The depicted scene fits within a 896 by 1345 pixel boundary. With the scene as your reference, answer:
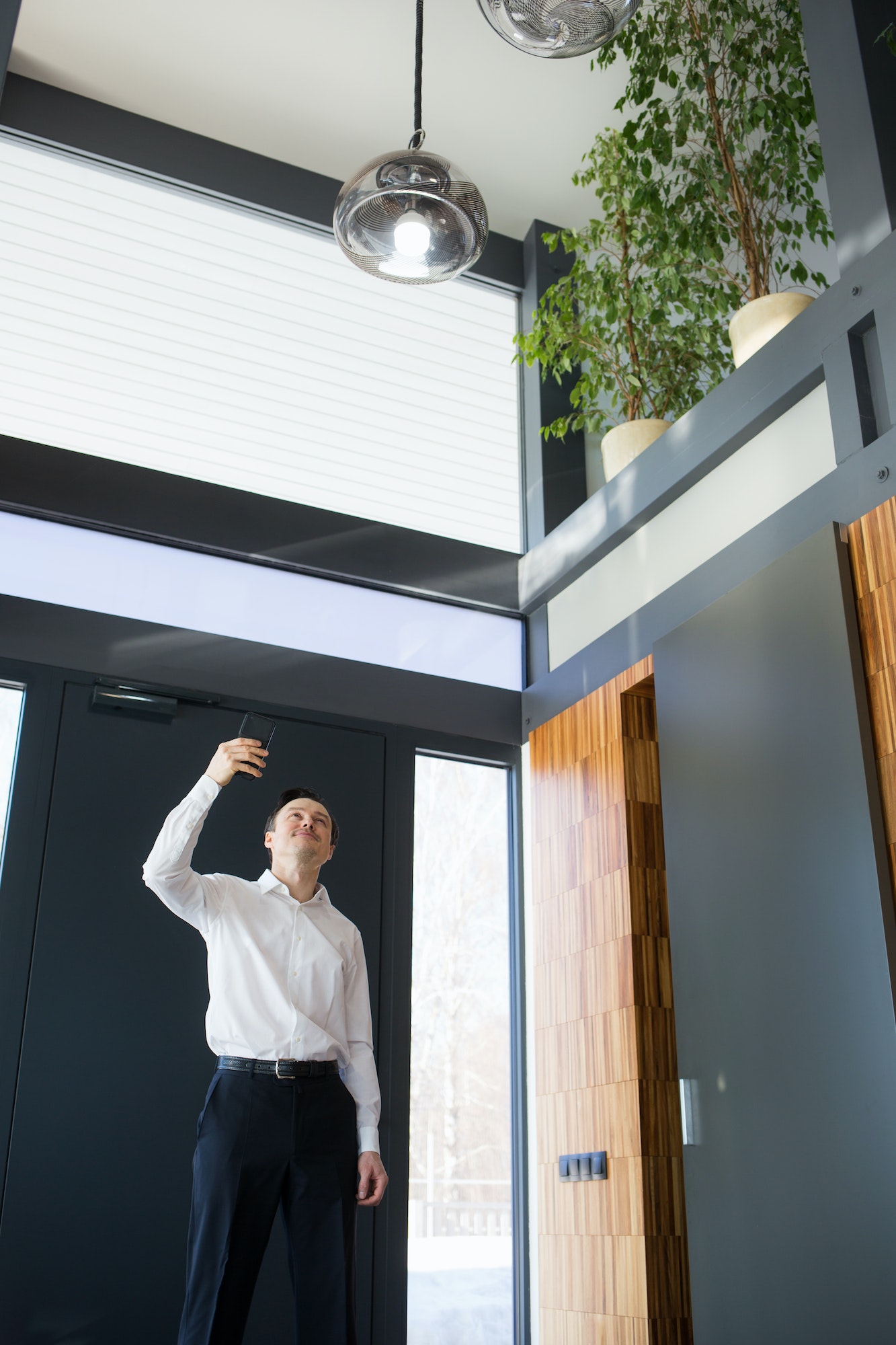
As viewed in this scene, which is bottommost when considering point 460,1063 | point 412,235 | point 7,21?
point 460,1063

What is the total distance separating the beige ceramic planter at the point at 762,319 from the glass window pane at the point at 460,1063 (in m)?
1.72

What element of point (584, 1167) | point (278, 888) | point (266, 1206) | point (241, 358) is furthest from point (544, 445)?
point (266, 1206)

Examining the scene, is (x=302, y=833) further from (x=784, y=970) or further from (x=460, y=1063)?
(x=784, y=970)

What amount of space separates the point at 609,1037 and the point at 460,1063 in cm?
66

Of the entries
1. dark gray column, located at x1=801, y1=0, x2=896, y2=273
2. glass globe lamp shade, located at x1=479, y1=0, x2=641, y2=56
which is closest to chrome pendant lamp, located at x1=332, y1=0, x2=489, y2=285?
glass globe lamp shade, located at x1=479, y1=0, x2=641, y2=56

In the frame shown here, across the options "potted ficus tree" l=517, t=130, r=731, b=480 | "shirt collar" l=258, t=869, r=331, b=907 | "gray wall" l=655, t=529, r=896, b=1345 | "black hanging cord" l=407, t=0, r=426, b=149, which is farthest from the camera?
"potted ficus tree" l=517, t=130, r=731, b=480

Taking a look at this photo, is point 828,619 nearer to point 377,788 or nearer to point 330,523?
point 377,788

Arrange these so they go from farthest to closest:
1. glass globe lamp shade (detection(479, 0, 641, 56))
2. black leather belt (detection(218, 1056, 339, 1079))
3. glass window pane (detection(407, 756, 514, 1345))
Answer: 1. glass window pane (detection(407, 756, 514, 1345))
2. black leather belt (detection(218, 1056, 339, 1079))
3. glass globe lamp shade (detection(479, 0, 641, 56))

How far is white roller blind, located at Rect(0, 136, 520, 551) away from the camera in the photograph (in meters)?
4.08

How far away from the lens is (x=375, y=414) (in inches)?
179

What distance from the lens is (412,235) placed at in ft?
8.44

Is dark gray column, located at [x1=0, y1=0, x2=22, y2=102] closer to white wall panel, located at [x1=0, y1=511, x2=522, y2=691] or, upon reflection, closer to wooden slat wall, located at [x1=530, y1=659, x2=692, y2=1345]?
white wall panel, located at [x1=0, y1=511, x2=522, y2=691]

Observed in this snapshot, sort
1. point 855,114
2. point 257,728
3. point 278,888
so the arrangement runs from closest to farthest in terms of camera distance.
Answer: point 855,114 < point 278,888 < point 257,728

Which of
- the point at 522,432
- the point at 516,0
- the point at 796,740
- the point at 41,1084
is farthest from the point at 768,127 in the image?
the point at 41,1084
